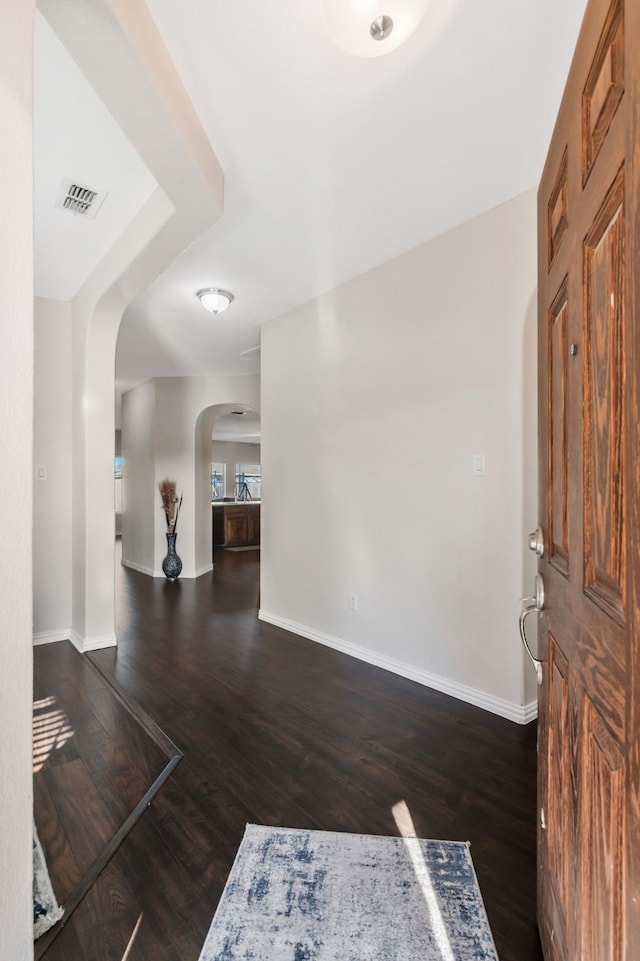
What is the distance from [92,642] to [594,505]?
3.63 meters

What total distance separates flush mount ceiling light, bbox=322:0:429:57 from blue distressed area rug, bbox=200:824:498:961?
2570 mm

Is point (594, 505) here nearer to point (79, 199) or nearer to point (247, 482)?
point (79, 199)

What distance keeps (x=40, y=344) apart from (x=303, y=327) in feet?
6.59

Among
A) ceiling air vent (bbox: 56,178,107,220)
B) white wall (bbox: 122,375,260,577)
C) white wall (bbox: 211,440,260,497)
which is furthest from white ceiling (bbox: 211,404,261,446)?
ceiling air vent (bbox: 56,178,107,220)

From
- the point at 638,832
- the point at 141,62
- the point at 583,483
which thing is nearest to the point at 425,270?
the point at 141,62

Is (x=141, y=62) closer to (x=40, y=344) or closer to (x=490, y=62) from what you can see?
(x=490, y=62)

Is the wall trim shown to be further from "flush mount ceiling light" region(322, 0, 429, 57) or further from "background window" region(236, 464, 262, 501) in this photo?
"flush mount ceiling light" region(322, 0, 429, 57)

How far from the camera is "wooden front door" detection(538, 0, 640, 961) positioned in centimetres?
61

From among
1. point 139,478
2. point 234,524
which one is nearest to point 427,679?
point 139,478

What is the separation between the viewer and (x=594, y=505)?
2.68ft

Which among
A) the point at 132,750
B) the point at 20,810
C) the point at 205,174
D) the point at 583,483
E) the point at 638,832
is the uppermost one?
the point at 205,174

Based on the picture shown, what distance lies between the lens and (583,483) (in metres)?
0.86

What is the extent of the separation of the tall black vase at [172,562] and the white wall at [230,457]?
6.09 meters

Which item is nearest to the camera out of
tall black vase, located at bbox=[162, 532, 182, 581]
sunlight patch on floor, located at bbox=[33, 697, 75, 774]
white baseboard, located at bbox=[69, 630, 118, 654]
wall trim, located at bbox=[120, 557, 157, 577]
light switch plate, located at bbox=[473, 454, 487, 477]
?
sunlight patch on floor, located at bbox=[33, 697, 75, 774]
